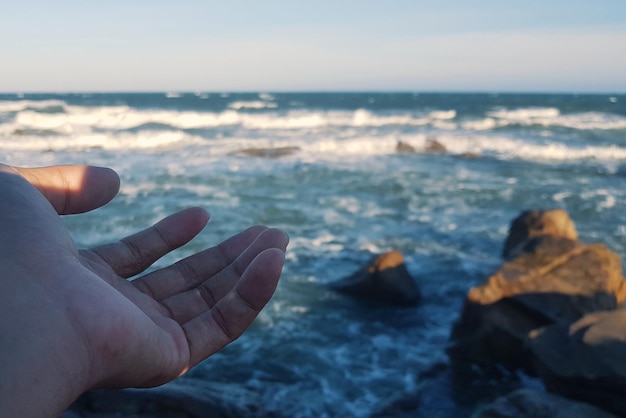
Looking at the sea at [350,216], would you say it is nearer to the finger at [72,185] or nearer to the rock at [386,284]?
the rock at [386,284]

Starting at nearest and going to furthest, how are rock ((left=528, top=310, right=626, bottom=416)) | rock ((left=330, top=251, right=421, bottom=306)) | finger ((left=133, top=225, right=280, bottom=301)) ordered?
finger ((left=133, top=225, right=280, bottom=301)) < rock ((left=528, top=310, right=626, bottom=416)) < rock ((left=330, top=251, right=421, bottom=306))

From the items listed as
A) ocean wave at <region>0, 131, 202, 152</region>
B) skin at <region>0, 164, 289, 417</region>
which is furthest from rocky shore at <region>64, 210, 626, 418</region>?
ocean wave at <region>0, 131, 202, 152</region>

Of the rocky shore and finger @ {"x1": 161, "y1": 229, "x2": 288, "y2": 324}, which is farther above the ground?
finger @ {"x1": 161, "y1": 229, "x2": 288, "y2": 324}

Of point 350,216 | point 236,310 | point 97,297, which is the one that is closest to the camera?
point 97,297

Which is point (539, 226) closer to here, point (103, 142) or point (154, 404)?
point (154, 404)

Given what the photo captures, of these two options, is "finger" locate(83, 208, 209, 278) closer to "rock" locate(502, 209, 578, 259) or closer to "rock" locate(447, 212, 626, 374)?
"rock" locate(447, 212, 626, 374)

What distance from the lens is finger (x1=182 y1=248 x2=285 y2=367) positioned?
6.83 feet

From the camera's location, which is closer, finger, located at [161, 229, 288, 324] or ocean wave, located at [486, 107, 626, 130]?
→ finger, located at [161, 229, 288, 324]

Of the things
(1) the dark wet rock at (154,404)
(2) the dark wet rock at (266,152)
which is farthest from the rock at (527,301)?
(2) the dark wet rock at (266,152)

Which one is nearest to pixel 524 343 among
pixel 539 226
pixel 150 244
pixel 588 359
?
pixel 588 359

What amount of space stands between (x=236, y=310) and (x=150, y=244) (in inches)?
27.9

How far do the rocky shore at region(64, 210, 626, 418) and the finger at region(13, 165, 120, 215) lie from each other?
1.41m

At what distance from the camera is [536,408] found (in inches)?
146

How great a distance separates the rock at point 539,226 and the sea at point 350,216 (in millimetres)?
538
